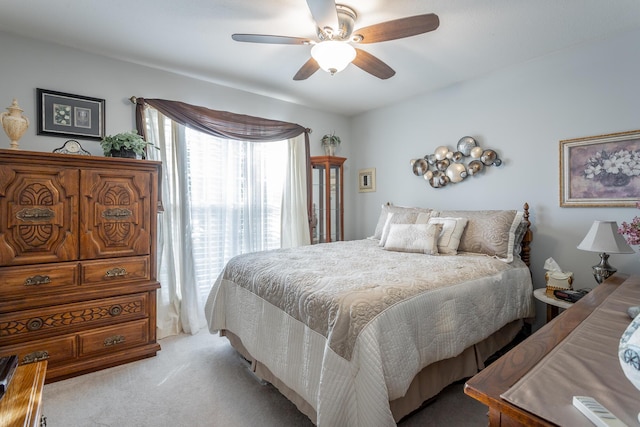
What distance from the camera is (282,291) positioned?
5.73 ft

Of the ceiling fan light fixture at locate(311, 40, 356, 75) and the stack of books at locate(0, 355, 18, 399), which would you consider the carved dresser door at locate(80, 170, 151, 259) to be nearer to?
the stack of books at locate(0, 355, 18, 399)

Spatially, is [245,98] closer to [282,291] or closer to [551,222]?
[282,291]

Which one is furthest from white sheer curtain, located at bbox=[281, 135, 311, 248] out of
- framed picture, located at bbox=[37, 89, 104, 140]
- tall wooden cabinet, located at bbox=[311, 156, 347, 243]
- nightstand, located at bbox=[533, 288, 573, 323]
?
nightstand, located at bbox=[533, 288, 573, 323]

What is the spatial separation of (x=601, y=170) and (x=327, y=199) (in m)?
2.72

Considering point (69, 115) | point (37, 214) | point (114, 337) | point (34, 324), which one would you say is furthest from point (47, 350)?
point (69, 115)

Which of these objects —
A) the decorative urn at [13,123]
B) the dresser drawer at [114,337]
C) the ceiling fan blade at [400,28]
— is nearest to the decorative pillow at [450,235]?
the ceiling fan blade at [400,28]

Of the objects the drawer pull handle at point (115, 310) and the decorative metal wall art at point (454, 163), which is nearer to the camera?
the drawer pull handle at point (115, 310)

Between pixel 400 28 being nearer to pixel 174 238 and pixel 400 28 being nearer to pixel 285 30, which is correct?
pixel 285 30

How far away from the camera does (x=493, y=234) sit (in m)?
2.47

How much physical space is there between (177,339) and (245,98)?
266cm

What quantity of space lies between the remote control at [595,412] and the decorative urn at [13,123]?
312cm

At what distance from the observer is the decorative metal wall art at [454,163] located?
121 inches

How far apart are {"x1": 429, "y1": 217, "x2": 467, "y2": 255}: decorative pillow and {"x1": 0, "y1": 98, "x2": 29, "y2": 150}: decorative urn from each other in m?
3.30

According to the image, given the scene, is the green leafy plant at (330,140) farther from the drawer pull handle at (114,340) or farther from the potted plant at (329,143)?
the drawer pull handle at (114,340)
